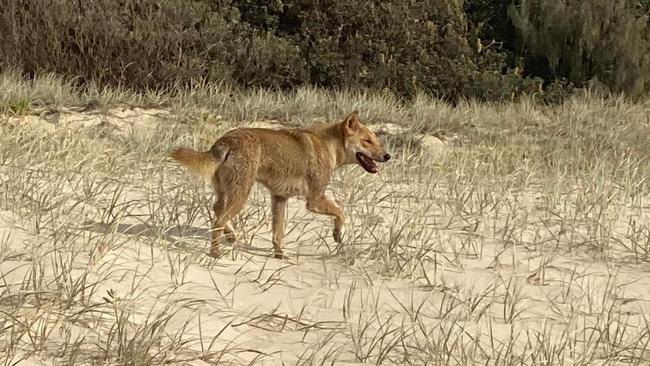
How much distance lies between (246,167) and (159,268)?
1144 mm

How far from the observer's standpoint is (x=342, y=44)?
15781 mm

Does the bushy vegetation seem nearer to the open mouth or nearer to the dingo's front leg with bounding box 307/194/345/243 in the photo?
the open mouth

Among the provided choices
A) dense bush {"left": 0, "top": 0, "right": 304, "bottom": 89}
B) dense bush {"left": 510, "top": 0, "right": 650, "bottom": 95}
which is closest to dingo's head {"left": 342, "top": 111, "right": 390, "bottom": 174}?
dense bush {"left": 0, "top": 0, "right": 304, "bottom": 89}

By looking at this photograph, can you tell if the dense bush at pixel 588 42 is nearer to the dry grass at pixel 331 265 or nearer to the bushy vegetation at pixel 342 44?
the bushy vegetation at pixel 342 44

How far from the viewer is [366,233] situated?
6.71 meters

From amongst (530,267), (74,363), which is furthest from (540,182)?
(74,363)

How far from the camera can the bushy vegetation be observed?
1359cm

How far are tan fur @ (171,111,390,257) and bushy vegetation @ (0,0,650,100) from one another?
22.4 ft

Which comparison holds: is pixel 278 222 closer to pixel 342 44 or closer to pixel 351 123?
pixel 351 123

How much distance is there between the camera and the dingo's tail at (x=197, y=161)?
595 centimetres

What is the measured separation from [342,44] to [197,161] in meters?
10.1

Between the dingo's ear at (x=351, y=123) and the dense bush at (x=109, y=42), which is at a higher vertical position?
the dingo's ear at (x=351, y=123)

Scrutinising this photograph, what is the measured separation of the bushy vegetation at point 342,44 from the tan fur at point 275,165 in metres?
6.82

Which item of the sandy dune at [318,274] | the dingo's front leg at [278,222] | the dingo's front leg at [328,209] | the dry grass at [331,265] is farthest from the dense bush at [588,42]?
the dingo's front leg at [278,222]
